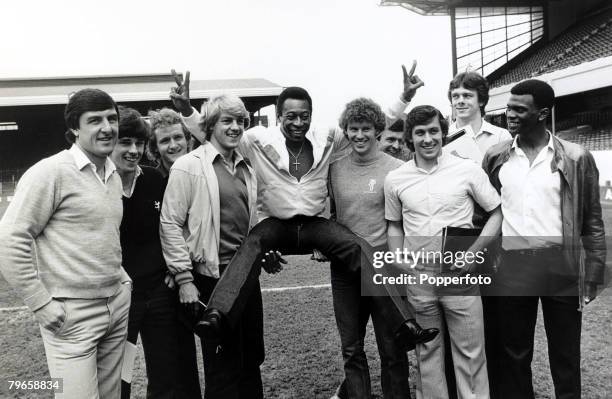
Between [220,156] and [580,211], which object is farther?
[220,156]

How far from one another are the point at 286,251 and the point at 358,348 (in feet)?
2.37

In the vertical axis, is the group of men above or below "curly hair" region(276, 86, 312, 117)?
below

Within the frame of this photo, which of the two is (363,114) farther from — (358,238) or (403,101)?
(358,238)

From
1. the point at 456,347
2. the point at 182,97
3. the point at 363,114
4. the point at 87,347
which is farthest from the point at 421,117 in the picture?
the point at 87,347

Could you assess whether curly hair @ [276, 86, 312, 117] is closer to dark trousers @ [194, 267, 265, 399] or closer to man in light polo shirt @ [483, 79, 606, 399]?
dark trousers @ [194, 267, 265, 399]

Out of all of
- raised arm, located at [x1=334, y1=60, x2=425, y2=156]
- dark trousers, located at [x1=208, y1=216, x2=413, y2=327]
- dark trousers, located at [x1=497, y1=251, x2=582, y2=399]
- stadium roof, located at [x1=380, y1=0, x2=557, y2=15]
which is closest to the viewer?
dark trousers, located at [x1=208, y1=216, x2=413, y2=327]

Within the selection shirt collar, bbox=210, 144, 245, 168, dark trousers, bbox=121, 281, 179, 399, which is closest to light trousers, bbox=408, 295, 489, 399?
shirt collar, bbox=210, 144, 245, 168

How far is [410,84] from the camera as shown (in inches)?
131

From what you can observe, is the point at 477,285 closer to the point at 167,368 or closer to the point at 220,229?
the point at 220,229

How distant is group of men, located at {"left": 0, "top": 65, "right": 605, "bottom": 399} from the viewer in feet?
9.00

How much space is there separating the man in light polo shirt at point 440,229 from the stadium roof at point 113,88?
11.1 meters

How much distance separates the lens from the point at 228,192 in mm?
2879

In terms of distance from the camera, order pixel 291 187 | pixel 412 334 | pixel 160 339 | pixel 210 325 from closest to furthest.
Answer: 1. pixel 210 325
2. pixel 412 334
3. pixel 160 339
4. pixel 291 187

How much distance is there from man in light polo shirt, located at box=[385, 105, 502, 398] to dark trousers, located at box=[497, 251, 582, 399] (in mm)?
192
